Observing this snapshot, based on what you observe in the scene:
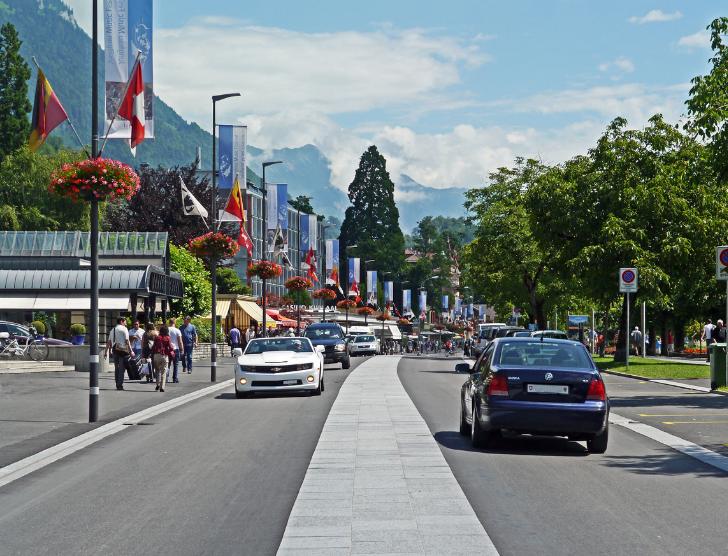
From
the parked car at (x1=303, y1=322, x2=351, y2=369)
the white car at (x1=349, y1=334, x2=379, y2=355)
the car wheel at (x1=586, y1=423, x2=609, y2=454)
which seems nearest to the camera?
the car wheel at (x1=586, y1=423, x2=609, y2=454)

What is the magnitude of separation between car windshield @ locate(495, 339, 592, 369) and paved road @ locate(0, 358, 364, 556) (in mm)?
2820

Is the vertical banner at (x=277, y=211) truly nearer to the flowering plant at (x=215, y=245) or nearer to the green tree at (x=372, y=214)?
the flowering plant at (x=215, y=245)

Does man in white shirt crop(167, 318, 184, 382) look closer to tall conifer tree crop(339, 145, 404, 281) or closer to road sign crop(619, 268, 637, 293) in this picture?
road sign crop(619, 268, 637, 293)

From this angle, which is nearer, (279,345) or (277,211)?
(279,345)

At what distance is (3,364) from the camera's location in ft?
107

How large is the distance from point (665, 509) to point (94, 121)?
11663mm

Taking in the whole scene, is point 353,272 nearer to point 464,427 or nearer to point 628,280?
point 628,280

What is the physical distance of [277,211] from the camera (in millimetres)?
48094

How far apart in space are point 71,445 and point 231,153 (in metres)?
26.8

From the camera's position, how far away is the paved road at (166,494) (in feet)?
22.6

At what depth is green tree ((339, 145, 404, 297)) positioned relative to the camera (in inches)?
5172

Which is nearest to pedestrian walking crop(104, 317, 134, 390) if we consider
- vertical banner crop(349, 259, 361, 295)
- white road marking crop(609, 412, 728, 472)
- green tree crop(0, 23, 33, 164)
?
white road marking crop(609, 412, 728, 472)

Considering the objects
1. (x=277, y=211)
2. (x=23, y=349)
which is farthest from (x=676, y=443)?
(x=277, y=211)

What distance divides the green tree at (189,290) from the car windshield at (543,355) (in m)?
44.6
